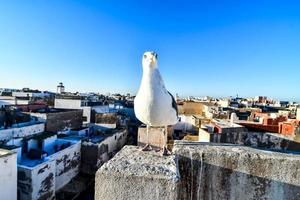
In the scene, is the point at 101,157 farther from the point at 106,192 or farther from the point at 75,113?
the point at 106,192

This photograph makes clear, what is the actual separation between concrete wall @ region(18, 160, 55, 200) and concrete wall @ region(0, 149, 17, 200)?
0.90 meters

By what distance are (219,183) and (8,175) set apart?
49.5 ft

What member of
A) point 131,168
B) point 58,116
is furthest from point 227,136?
point 58,116

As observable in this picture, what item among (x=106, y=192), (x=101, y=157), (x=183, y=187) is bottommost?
(x=101, y=157)

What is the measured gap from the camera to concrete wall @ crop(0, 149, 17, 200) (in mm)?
15016

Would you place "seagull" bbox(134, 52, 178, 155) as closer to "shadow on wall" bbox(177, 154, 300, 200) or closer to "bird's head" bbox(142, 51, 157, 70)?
"bird's head" bbox(142, 51, 157, 70)

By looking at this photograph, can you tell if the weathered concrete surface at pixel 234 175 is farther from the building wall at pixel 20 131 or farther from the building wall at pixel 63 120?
the building wall at pixel 63 120

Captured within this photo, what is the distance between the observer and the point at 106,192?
2.27 meters

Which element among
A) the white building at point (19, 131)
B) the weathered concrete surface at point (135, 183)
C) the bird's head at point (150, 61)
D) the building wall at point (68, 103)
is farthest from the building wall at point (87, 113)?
the weathered concrete surface at point (135, 183)

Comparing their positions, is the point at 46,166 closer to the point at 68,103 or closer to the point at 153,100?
the point at 153,100

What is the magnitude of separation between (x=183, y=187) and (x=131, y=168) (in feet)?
3.32

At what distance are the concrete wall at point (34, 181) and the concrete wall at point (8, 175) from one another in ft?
2.95

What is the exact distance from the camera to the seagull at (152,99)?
136 inches

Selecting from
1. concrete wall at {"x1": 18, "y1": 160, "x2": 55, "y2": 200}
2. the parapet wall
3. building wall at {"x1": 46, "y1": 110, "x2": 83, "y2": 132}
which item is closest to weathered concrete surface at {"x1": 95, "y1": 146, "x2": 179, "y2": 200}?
the parapet wall
